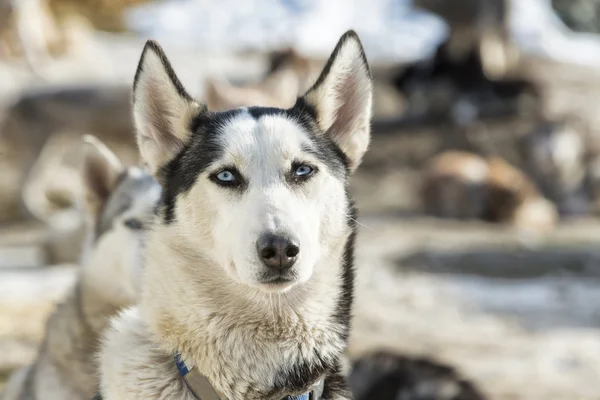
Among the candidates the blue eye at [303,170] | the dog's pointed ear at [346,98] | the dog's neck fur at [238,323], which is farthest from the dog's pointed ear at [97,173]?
the blue eye at [303,170]

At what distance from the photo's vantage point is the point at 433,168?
11.2 metres

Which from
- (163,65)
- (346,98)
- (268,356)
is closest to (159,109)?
(163,65)

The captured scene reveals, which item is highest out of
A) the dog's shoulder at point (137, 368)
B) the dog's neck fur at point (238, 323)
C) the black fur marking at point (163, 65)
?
the black fur marking at point (163, 65)

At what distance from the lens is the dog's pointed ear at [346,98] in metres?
2.41

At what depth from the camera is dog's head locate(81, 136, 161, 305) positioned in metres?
3.31

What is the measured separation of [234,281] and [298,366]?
0.32 m

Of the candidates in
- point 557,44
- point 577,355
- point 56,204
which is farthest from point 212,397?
point 557,44

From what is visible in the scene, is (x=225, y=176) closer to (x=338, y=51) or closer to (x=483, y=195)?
(x=338, y=51)

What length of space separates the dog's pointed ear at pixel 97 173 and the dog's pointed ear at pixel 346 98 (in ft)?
4.70

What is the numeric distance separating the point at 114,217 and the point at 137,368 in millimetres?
1418

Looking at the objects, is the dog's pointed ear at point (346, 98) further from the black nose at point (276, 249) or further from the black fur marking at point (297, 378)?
the black fur marking at point (297, 378)

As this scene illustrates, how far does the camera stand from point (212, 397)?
213 centimetres

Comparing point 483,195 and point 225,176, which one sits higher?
point 225,176

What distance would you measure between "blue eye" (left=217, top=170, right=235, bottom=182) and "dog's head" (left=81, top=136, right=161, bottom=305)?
1.03 metres
